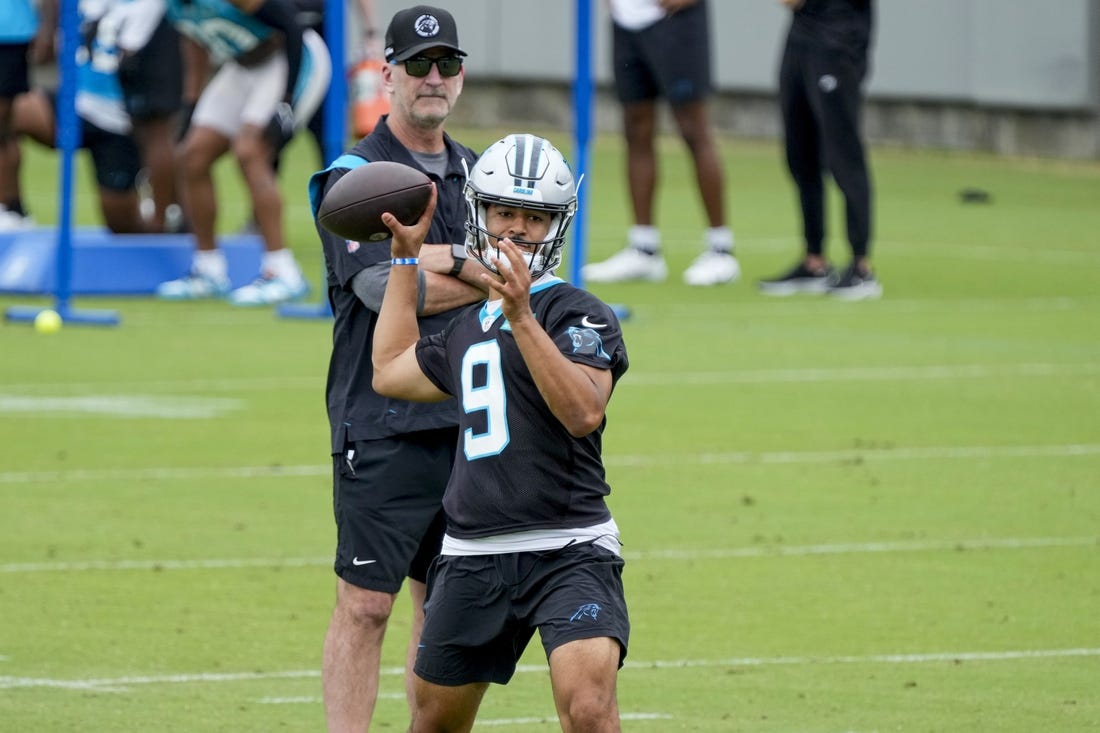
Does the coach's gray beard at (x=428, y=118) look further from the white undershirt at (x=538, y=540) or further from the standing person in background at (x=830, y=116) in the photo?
the standing person in background at (x=830, y=116)

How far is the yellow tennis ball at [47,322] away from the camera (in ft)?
→ 47.0

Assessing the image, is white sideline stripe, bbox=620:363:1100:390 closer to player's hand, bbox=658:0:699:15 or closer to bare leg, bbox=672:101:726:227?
bare leg, bbox=672:101:726:227

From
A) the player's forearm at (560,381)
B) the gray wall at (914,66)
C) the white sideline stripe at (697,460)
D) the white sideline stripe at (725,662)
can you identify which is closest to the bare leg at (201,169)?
the white sideline stripe at (697,460)

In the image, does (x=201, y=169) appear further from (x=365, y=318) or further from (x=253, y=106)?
(x=365, y=318)

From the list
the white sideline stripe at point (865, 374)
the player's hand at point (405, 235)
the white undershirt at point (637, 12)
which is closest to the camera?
the player's hand at point (405, 235)

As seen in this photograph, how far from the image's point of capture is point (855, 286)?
16.4 meters

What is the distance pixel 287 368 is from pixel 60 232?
232 cm

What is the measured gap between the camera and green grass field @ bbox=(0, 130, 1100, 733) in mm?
7008

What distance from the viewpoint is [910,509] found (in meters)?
9.66

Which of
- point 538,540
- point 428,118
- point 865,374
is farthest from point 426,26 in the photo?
point 865,374

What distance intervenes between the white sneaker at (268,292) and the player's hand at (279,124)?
949 mm

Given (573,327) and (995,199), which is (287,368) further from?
(995,199)

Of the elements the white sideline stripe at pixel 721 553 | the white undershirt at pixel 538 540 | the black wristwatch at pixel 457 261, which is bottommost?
the white sideline stripe at pixel 721 553

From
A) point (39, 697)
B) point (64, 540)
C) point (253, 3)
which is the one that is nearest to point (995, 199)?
point (253, 3)
